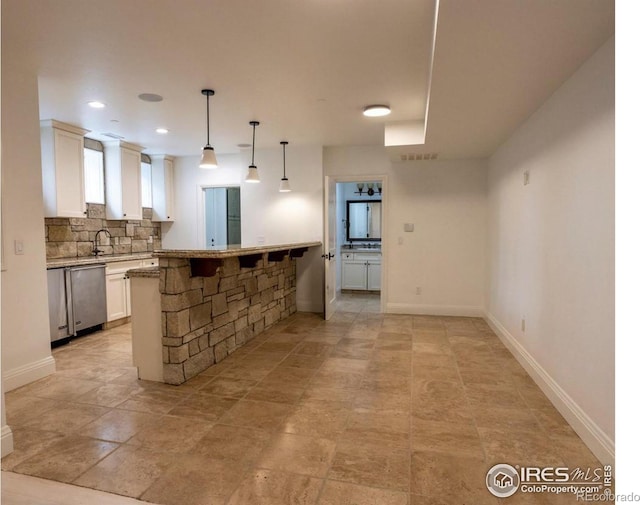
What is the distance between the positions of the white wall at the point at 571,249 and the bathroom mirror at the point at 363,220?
13.4 ft

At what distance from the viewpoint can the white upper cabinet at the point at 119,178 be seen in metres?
5.28

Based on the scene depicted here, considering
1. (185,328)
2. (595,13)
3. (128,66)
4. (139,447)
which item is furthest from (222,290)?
(595,13)

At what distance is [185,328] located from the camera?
304 cm

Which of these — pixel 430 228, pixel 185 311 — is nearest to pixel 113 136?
pixel 185 311

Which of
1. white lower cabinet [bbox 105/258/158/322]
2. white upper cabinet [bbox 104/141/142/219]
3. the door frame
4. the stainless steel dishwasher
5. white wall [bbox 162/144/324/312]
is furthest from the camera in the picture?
white wall [bbox 162/144/324/312]

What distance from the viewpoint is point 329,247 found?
210 inches

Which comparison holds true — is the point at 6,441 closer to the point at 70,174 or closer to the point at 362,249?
the point at 70,174

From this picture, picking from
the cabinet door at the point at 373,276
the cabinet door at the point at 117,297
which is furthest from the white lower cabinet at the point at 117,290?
the cabinet door at the point at 373,276

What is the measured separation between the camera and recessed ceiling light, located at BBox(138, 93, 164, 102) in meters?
3.49

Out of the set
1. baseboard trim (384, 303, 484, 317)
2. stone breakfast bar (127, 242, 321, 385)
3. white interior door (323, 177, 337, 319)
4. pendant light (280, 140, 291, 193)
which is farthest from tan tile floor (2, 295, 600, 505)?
pendant light (280, 140, 291, 193)

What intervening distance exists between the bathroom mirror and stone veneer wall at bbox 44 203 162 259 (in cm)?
377

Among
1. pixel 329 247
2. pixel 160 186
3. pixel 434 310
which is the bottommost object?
pixel 434 310

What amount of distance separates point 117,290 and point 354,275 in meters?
4.21

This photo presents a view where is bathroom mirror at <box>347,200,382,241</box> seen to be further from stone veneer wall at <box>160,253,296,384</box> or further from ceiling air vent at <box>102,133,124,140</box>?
ceiling air vent at <box>102,133,124,140</box>
